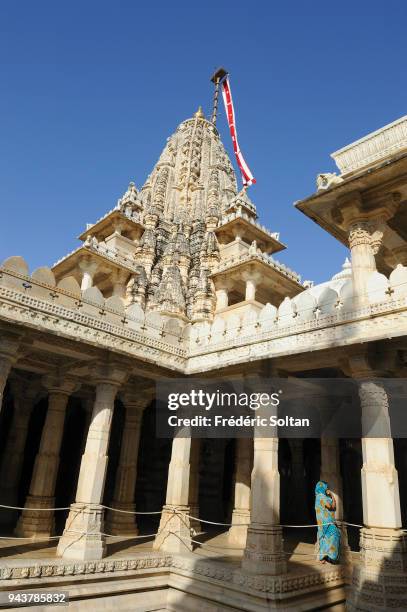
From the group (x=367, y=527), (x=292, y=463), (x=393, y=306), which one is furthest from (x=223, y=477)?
(x=393, y=306)

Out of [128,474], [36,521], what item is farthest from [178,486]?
[36,521]

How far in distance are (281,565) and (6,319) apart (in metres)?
8.18

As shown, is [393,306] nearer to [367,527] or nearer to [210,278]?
[367,527]

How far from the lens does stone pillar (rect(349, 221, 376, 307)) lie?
1001 cm

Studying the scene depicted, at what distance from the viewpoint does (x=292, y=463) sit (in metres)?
18.3

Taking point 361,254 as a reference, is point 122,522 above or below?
below

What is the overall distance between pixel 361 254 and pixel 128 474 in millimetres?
10302

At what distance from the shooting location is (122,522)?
13641 millimetres

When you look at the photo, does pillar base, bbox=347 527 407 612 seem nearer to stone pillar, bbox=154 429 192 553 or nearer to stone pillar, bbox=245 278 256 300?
stone pillar, bbox=154 429 192 553

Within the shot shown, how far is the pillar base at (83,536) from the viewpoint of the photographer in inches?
364

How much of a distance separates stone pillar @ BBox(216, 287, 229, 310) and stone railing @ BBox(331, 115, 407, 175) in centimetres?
1628

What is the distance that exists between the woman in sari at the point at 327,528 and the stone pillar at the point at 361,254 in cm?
530

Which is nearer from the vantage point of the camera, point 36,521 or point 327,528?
point 327,528

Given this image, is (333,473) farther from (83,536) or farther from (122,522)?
(122,522)
